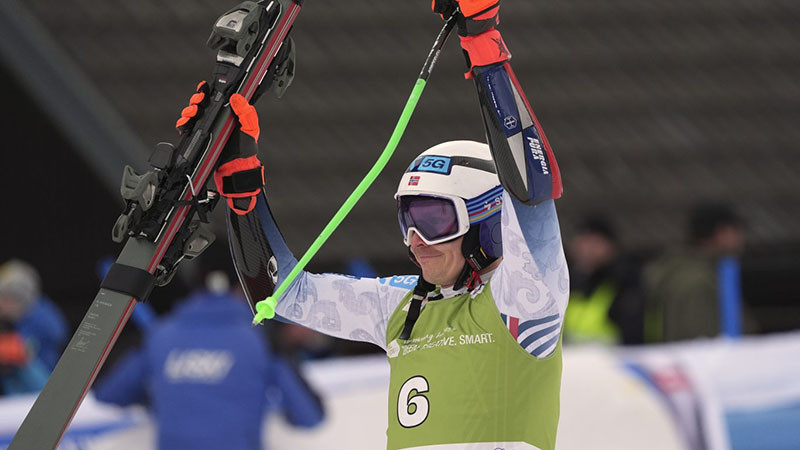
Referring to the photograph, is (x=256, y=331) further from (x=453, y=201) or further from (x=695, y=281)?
(x=453, y=201)

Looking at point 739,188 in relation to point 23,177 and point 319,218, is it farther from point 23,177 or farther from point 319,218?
point 23,177

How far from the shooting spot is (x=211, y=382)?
5.52 m

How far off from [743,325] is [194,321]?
301cm

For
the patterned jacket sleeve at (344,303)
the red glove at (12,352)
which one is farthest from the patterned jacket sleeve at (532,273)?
the red glove at (12,352)

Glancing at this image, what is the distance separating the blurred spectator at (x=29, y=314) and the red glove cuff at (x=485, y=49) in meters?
4.69

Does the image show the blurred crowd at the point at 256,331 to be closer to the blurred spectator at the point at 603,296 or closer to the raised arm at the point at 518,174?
the blurred spectator at the point at 603,296

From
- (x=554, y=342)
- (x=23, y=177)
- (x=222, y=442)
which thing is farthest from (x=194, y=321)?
(x=23, y=177)

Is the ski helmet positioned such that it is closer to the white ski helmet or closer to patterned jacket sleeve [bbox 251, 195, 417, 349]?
the white ski helmet

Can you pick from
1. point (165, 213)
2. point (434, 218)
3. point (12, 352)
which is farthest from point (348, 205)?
point (12, 352)

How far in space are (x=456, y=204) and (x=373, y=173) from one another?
22 centimetres

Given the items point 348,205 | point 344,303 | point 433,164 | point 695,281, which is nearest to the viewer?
point 348,205

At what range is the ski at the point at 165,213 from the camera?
299 centimetres

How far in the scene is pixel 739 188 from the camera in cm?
1050

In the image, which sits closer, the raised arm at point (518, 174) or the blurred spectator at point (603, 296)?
the raised arm at point (518, 174)
